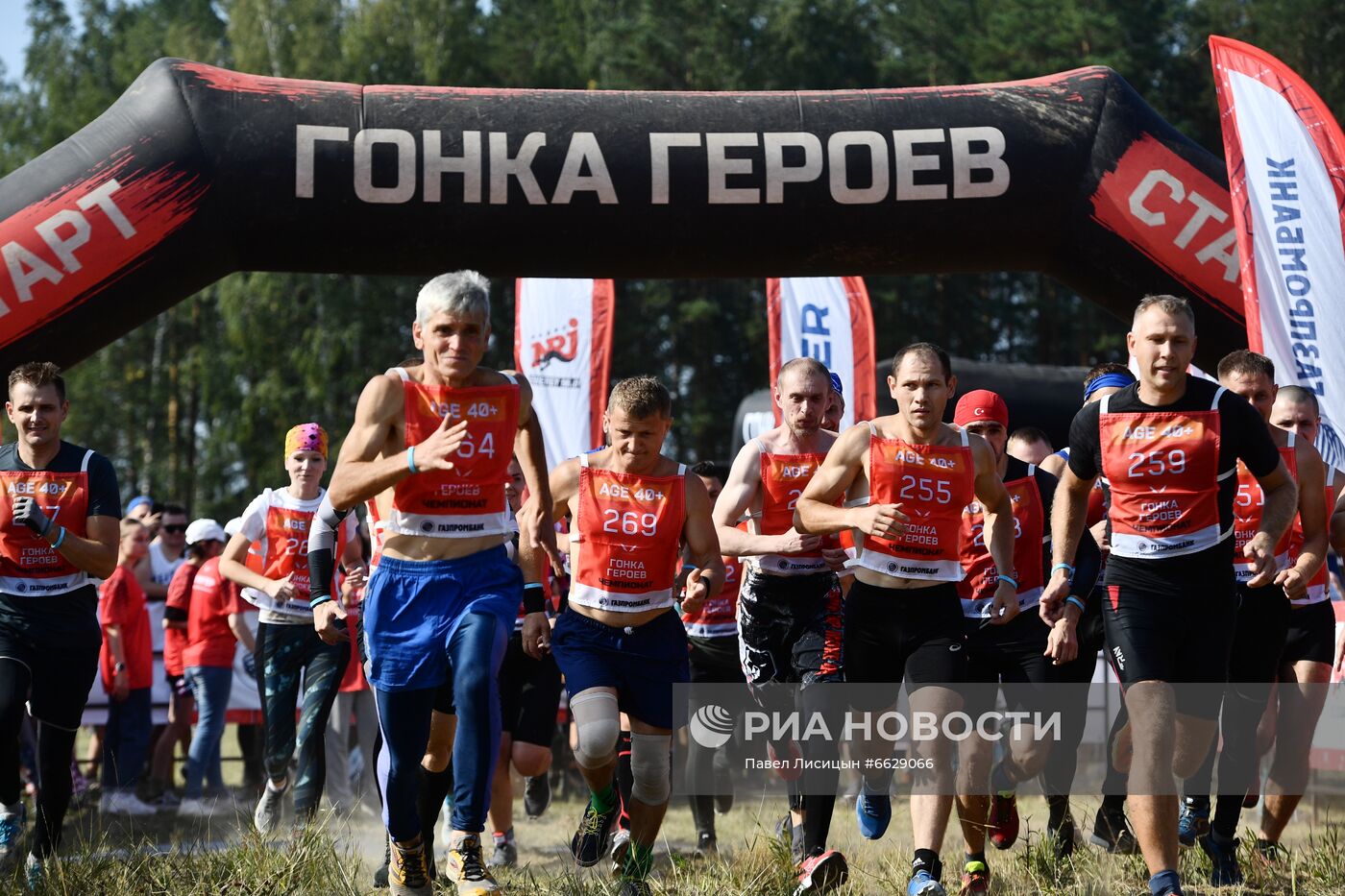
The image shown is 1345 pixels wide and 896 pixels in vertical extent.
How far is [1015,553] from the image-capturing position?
6824 millimetres

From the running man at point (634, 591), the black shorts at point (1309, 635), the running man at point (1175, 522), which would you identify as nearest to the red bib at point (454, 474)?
the running man at point (634, 591)

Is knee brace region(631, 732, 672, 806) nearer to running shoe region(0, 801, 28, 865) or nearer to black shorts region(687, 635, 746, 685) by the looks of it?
black shorts region(687, 635, 746, 685)

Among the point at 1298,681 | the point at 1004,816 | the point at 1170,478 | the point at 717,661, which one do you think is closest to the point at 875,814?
the point at 1004,816

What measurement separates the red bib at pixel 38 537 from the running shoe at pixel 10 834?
3.22ft

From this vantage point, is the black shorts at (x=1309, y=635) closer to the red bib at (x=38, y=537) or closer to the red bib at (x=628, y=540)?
the red bib at (x=628, y=540)

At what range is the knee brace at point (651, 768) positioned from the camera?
586 cm

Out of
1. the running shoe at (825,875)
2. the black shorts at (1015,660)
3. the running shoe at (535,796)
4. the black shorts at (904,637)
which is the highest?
the black shorts at (904,637)

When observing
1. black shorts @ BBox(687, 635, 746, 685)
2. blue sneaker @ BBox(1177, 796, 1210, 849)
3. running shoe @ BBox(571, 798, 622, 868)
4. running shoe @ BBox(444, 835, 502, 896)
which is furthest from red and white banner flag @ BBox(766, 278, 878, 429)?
running shoe @ BBox(444, 835, 502, 896)

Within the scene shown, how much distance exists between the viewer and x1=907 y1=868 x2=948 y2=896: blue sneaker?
513 centimetres

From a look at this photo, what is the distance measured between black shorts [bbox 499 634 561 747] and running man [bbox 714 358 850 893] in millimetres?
1479

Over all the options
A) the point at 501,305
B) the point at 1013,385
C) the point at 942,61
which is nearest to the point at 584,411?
the point at 1013,385

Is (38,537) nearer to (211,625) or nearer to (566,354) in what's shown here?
(211,625)

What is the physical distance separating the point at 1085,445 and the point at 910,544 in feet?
2.59

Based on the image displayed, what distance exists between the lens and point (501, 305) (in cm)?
3200
